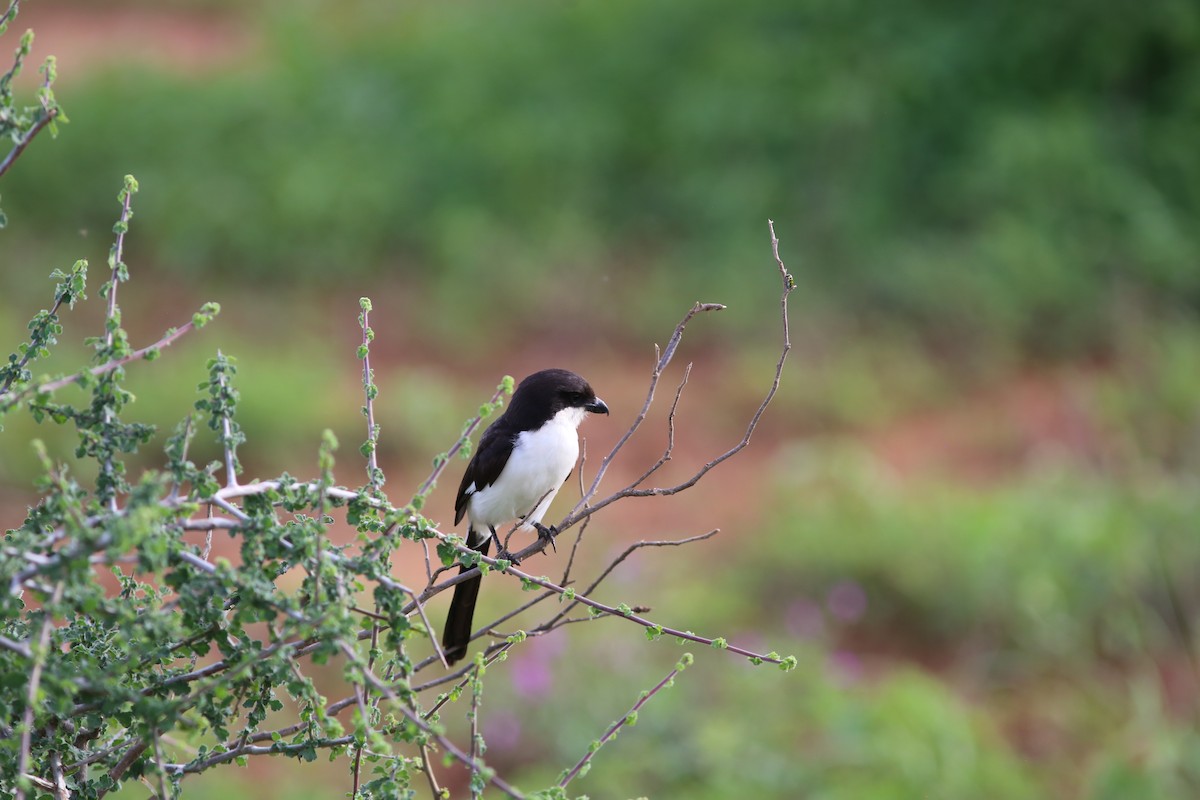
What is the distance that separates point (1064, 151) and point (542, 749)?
552 cm

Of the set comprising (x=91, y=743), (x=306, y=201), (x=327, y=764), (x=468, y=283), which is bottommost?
(x=91, y=743)

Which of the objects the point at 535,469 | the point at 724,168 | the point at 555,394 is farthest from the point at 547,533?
the point at 724,168

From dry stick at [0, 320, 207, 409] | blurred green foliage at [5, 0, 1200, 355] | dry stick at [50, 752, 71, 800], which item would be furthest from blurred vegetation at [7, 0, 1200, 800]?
dry stick at [0, 320, 207, 409]

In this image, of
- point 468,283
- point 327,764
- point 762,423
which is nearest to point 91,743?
point 327,764

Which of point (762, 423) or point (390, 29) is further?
point (390, 29)

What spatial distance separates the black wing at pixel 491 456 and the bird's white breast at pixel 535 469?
2 cm

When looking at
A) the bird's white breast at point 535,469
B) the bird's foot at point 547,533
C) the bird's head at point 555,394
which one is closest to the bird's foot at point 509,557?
the bird's foot at point 547,533

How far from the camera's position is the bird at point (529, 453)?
3686 mm

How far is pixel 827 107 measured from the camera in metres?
9.27

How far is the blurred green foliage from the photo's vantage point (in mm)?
8750

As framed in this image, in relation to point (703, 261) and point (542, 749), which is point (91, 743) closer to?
point (542, 749)

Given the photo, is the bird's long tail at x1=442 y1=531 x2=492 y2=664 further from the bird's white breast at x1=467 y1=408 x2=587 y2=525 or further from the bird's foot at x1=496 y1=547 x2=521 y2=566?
the bird's white breast at x1=467 y1=408 x2=587 y2=525

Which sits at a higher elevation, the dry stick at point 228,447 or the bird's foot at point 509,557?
the bird's foot at point 509,557

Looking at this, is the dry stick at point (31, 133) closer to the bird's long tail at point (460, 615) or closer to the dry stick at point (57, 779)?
the dry stick at point (57, 779)
